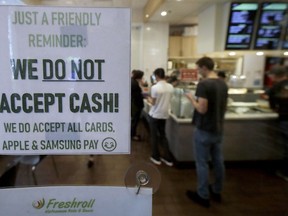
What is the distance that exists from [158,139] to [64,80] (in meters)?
3.08

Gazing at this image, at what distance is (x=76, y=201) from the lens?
1022 millimetres

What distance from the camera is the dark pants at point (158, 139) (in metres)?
3.69

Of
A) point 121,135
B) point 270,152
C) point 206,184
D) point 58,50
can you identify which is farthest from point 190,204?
point 58,50

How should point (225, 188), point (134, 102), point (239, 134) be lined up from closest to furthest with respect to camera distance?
point (134, 102)
point (225, 188)
point (239, 134)

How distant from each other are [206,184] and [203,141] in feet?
1.56

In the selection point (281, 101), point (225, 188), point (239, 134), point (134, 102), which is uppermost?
point (134, 102)

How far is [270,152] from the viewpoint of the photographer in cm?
391

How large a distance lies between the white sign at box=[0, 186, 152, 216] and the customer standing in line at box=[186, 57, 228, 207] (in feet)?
5.45

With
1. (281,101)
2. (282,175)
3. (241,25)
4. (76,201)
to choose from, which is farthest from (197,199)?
(241,25)

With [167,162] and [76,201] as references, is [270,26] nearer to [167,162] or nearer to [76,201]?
[167,162]

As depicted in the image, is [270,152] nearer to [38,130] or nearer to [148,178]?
[148,178]

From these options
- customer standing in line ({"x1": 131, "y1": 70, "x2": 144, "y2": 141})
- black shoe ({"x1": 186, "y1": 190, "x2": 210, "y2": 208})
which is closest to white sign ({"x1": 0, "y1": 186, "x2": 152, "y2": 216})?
customer standing in line ({"x1": 131, "y1": 70, "x2": 144, "y2": 141})

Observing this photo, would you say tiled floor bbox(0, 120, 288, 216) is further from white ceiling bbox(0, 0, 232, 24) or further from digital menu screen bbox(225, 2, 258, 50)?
digital menu screen bbox(225, 2, 258, 50)

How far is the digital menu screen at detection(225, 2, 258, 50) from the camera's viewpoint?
4.03 metres
